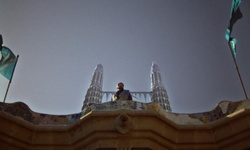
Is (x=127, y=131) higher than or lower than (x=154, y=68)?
lower

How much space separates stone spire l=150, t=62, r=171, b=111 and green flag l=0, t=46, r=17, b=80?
38.0 metres

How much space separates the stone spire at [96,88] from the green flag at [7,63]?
36.0 meters

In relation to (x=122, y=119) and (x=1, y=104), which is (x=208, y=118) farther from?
(x=1, y=104)

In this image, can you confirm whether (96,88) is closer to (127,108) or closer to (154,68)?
(154,68)

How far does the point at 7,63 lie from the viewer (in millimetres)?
7723

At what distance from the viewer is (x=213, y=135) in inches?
184

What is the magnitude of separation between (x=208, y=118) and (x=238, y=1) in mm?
3784

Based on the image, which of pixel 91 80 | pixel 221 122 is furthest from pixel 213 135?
pixel 91 80

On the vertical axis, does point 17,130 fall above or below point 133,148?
above

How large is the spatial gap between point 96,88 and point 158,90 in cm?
1138

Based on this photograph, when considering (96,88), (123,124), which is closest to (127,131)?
(123,124)

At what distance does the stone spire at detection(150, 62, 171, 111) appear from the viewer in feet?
150

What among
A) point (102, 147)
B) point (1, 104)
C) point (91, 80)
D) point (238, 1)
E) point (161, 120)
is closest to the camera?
point (102, 147)

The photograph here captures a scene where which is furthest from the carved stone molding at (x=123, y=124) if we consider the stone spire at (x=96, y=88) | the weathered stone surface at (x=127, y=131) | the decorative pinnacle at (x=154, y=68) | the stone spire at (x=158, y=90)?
the decorative pinnacle at (x=154, y=68)
